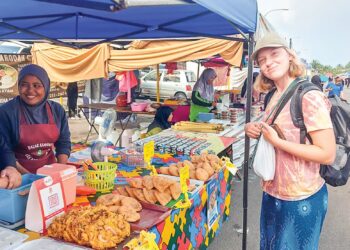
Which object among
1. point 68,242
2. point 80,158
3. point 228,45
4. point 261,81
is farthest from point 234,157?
point 68,242

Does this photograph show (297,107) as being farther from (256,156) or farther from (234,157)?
(234,157)

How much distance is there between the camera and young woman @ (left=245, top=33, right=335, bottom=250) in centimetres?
164

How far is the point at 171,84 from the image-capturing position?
15.9 meters

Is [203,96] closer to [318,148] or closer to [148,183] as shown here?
[148,183]

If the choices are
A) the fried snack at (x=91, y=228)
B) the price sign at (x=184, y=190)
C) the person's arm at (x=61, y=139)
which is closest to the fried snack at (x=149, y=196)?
the price sign at (x=184, y=190)

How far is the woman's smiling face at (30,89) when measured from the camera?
241cm

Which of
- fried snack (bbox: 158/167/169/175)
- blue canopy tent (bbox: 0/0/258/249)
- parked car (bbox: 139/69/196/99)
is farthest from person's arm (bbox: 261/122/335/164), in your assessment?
parked car (bbox: 139/69/196/99)

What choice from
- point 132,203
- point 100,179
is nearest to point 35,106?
point 100,179

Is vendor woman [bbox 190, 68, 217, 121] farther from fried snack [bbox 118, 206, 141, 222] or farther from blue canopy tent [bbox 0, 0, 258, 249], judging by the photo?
fried snack [bbox 118, 206, 141, 222]

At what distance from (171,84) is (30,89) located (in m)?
13.6

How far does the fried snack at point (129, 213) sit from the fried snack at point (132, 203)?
0.18 feet

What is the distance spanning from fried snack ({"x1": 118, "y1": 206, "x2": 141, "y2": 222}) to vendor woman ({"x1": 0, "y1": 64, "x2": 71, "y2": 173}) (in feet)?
3.49

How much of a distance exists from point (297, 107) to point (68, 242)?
129 centimetres

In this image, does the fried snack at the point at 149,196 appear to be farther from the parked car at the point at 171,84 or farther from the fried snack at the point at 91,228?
the parked car at the point at 171,84
